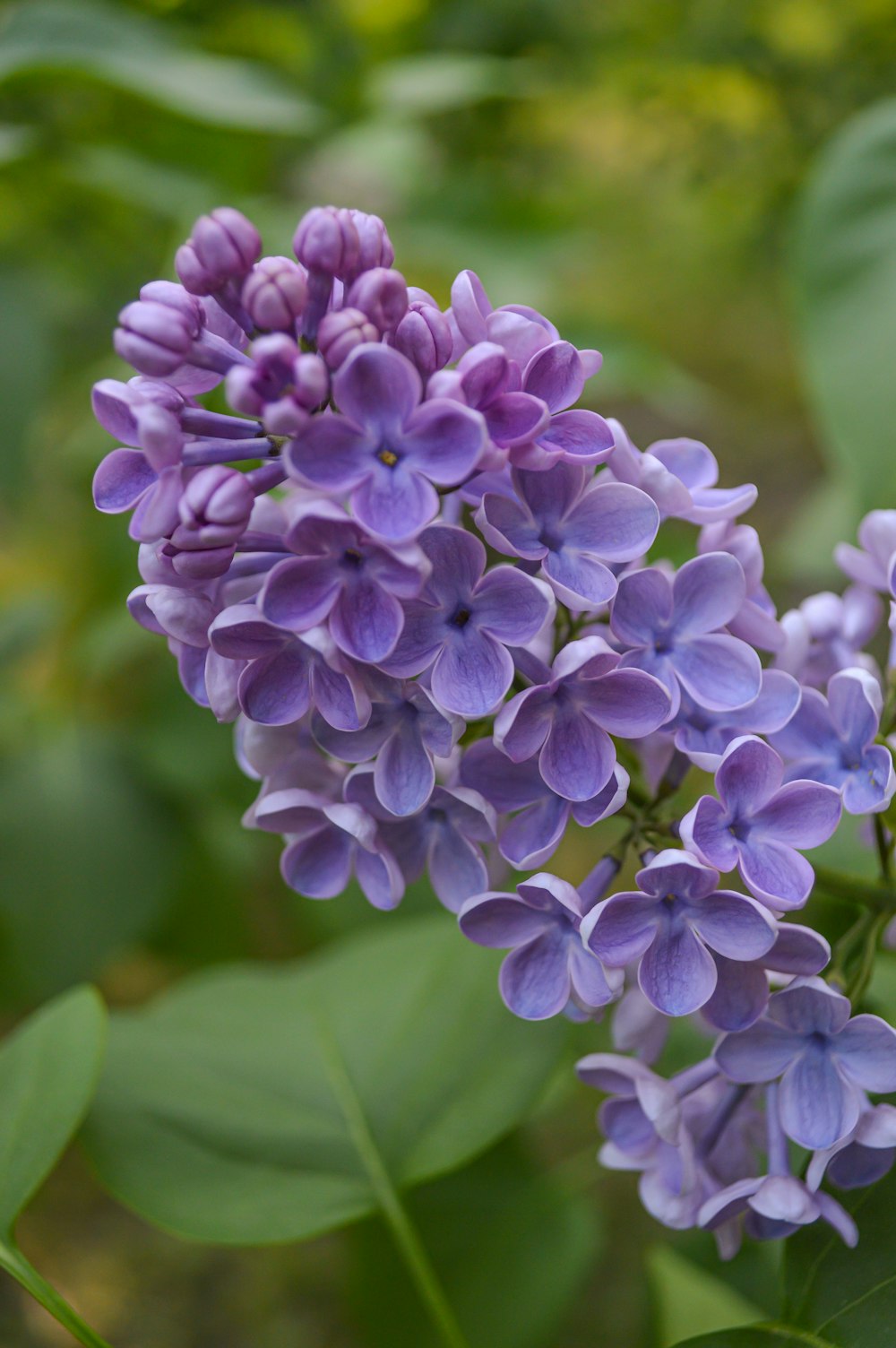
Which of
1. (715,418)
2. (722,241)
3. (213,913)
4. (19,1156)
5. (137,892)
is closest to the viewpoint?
(19,1156)

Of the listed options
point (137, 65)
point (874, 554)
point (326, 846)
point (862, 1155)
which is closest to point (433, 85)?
point (137, 65)

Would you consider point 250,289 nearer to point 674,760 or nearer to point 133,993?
point 674,760

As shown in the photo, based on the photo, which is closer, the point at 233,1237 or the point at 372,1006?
the point at 233,1237

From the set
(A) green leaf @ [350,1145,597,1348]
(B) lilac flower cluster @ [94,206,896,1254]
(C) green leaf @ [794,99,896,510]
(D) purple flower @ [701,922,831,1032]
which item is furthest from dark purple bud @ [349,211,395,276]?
(A) green leaf @ [350,1145,597,1348]

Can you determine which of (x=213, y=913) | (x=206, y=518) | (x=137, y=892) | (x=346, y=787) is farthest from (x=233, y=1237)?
(x=213, y=913)

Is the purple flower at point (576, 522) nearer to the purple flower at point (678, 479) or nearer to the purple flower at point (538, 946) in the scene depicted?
the purple flower at point (678, 479)

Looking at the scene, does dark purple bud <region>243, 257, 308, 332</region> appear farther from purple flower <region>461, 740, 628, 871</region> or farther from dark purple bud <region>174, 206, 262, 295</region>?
purple flower <region>461, 740, 628, 871</region>

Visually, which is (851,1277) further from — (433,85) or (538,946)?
(433,85)
